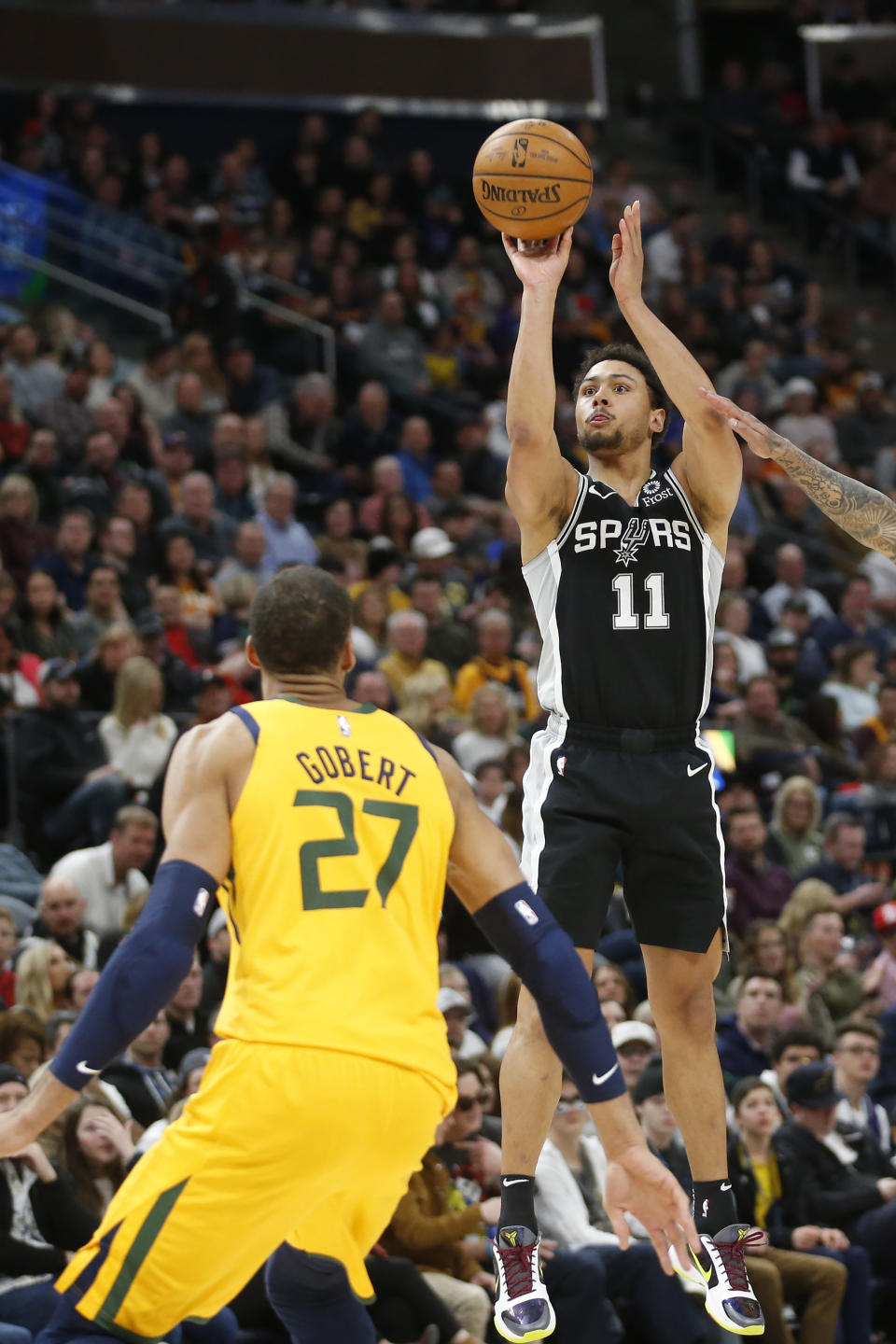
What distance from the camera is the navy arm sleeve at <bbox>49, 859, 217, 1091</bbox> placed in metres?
4.35

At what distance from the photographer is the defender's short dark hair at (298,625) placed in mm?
4879

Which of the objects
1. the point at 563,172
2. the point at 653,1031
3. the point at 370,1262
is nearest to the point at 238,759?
the point at 563,172

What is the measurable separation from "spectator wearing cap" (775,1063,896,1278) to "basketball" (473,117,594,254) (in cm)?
528

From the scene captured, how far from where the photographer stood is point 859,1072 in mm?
10336

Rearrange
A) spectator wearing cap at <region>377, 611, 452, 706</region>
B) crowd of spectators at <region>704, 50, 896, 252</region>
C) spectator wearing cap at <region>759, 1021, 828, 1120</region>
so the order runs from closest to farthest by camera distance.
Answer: spectator wearing cap at <region>759, 1021, 828, 1120</region> < spectator wearing cap at <region>377, 611, 452, 706</region> < crowd of spectators at <region>704, 50, 896, 252</region>

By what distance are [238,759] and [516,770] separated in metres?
7.46

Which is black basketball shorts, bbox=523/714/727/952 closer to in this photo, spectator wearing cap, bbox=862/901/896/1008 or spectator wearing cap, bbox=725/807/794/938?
spectator wearing cap, bbox=862/901/896/1008

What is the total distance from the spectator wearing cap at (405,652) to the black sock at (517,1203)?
6927mm

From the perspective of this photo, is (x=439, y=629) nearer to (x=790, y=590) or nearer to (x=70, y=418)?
(x=70, y=418)

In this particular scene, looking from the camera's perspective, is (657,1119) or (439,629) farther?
(439,629)

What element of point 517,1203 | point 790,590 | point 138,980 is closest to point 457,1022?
point 517,1203

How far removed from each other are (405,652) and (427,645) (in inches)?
28.3

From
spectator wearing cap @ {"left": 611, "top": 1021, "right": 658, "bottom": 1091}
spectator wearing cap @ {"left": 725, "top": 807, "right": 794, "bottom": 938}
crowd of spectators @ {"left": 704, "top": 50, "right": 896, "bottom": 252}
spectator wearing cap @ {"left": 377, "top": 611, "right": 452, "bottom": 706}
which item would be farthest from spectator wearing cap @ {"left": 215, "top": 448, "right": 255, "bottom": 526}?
crowd of spectators @ {"left": 704, "top": 50, "right": 896, "bottom": 252}

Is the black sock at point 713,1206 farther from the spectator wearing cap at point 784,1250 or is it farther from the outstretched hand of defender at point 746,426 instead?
the spectator wearing cap at point 784,1250
